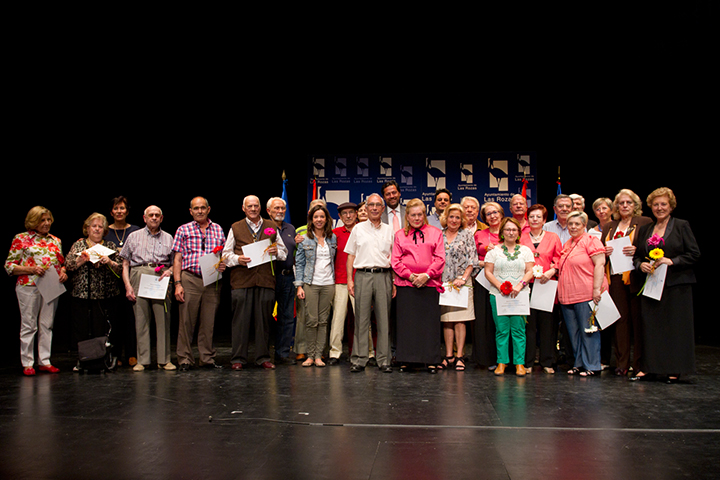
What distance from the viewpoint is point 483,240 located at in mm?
4656

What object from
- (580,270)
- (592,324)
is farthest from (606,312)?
(580,270)

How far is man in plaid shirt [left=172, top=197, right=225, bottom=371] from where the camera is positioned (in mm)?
4625

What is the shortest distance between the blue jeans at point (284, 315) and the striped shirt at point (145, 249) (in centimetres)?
106

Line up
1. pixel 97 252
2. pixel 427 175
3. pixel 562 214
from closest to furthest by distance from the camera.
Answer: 1. pixel 97 252
2. pixel 562 214
3. pixel 427 175

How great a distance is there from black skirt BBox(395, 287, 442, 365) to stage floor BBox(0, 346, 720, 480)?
229 millimetres

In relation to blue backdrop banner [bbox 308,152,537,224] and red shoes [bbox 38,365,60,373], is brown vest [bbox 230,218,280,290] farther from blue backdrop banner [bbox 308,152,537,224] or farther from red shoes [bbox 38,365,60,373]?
blue backdrop banner [bbox 308,152,537,224]

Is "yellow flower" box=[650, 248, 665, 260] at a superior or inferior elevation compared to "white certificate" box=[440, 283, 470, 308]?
superior

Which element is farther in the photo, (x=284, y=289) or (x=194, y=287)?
(x=284, y=289)

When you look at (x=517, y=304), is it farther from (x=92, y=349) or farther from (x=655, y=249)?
(x=92, y=349)

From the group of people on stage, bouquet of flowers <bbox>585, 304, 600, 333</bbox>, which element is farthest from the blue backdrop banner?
bouquet of flowers <bbox>585, 304, 600, 333</bbox>

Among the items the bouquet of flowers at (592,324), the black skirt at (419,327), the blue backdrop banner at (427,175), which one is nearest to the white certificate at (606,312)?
the bouquet of flowers at (592,324)

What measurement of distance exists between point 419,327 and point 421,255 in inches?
23.8

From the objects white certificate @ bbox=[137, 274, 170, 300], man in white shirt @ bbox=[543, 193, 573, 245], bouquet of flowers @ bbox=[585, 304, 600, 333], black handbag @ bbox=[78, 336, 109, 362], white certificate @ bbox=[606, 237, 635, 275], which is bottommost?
black handbag @ bbox=[78, 336, 109, 362]

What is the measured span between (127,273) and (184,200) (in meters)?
3.59
